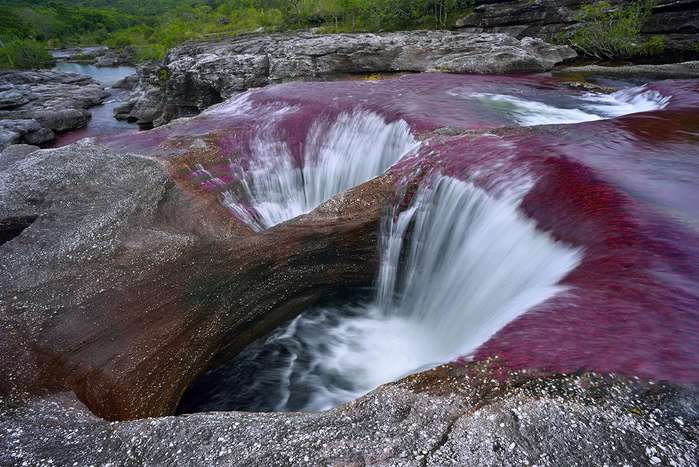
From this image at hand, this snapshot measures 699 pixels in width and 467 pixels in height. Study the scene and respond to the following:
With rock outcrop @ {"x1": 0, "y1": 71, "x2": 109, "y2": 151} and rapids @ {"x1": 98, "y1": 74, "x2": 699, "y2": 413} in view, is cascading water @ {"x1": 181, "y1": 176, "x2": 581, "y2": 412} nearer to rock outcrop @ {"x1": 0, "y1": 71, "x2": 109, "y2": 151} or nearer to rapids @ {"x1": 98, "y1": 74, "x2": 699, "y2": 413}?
rapids @ {"x1": 98, "y1": 74, "x2": 699, "y2": 413}

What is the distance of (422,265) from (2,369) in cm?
539

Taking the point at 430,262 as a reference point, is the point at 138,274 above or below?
above

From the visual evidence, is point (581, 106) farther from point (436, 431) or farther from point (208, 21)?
point (208, 21)

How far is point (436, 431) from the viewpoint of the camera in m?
2.37

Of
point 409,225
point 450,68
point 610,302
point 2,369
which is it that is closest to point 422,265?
point 409,225

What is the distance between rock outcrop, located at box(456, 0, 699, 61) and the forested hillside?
3.41m

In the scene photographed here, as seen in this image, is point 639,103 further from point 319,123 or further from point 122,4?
point 122,4

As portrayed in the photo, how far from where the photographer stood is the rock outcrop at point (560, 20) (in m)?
15.8

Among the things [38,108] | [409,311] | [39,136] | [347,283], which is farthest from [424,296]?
[38,108]

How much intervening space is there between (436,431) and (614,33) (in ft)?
67.3

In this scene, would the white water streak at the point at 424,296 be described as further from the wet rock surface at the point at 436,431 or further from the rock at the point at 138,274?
the wet rock surface at the point at 436,431

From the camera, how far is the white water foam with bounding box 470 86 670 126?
868cm

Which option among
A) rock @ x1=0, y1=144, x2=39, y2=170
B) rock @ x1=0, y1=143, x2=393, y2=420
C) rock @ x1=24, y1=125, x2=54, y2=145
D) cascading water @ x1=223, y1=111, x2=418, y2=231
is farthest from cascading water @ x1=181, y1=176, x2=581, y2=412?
rock @ x1=24, y1=125, x2=54, y2=145

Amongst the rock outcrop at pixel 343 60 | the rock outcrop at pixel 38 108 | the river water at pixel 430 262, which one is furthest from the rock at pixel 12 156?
the rock outcrop at pixel 343 60
